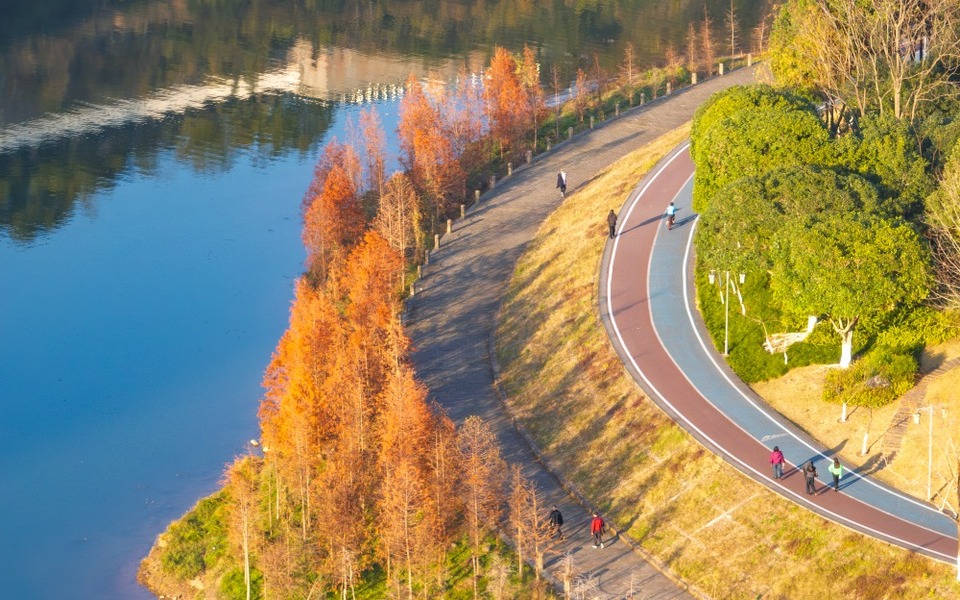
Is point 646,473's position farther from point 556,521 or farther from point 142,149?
point 142,149

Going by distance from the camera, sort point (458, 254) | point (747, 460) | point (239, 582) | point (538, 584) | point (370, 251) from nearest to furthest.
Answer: point (538, 584)
point (747, 460)
point (239, 582)
point (370, 251)
point (458, 254)

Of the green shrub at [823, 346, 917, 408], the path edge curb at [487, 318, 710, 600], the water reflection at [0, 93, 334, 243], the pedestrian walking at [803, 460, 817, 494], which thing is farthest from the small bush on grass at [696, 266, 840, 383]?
the water reflection at [0, 93, 334, 243]

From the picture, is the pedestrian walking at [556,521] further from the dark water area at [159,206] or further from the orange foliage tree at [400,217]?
the orange foliage tree at [400,217]

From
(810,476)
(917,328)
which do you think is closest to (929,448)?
(810,476)

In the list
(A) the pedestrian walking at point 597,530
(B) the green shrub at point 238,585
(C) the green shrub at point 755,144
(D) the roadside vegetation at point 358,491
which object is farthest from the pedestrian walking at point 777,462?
(B) the green shrub at point 238,585

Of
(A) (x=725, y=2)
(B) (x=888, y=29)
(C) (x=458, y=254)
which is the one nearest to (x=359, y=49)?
(A) (x=725, y=2)

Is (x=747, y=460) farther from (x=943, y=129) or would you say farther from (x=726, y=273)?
(x=943, y=129)
